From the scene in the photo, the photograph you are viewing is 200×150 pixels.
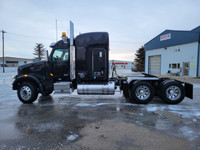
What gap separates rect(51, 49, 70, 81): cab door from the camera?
684 cm

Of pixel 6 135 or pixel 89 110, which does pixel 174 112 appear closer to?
pixel 89 110

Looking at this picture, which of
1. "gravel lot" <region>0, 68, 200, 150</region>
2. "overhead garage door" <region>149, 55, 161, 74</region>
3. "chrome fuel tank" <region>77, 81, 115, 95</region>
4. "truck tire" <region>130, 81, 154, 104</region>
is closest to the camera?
"gravel lot" <region>0, 68, 200, 150</region>

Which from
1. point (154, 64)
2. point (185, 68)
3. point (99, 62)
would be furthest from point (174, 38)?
point (99, 62)

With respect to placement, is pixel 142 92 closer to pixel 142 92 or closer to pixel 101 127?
pixel 142 92

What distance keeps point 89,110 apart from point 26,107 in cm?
277

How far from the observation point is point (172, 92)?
6516 mm

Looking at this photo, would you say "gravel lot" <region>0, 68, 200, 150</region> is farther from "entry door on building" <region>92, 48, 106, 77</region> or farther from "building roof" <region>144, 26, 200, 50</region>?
"building roof" <region>144, 26, 200, 50</region>

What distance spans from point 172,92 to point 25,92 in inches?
263

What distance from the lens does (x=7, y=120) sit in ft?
15.4

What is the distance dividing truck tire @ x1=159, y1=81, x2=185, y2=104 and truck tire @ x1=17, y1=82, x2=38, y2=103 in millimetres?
5839

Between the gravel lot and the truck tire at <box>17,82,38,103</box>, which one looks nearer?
the gravel lot

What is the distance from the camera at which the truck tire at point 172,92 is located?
645 centimetres

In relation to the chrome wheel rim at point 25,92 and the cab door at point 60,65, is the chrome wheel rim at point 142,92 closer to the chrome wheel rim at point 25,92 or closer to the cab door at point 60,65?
the cab door at point 60,65

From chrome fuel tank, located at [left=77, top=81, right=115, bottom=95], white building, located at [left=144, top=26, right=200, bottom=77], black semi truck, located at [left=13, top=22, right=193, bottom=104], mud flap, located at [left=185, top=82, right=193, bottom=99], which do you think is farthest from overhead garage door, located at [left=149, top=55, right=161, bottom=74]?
chrome fuel tank, located at [left=77, top=81, right=115, bottom=95]
